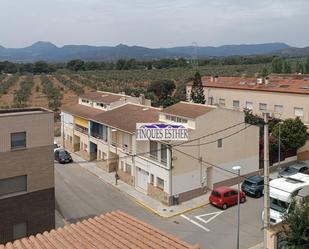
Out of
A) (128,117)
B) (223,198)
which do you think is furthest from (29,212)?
(128,117)

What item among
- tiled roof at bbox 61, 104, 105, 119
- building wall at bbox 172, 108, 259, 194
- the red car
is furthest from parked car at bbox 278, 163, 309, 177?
tiled roof at bbox 61, 104, 105, 119

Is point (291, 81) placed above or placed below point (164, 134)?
above

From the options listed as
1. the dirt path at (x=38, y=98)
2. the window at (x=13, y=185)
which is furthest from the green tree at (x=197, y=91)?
the window at (x=13, y=185)

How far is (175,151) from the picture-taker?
2794 centimetres

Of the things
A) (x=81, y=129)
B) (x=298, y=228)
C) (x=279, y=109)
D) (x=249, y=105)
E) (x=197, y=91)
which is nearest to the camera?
(x=298, y=228)

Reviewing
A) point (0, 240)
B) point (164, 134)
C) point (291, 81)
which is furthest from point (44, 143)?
point (291, 81)

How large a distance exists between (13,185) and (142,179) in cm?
1256

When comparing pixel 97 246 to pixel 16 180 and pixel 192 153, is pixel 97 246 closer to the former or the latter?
pixel 16 180

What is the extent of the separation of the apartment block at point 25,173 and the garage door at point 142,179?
33.8ft

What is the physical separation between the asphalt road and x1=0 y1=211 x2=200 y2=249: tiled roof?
12.0 meters

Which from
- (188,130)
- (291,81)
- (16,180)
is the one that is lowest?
(16,180)

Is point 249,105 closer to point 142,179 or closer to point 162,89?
point 142,179

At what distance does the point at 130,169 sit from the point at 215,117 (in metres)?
8.83

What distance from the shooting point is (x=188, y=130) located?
94.6 ft
